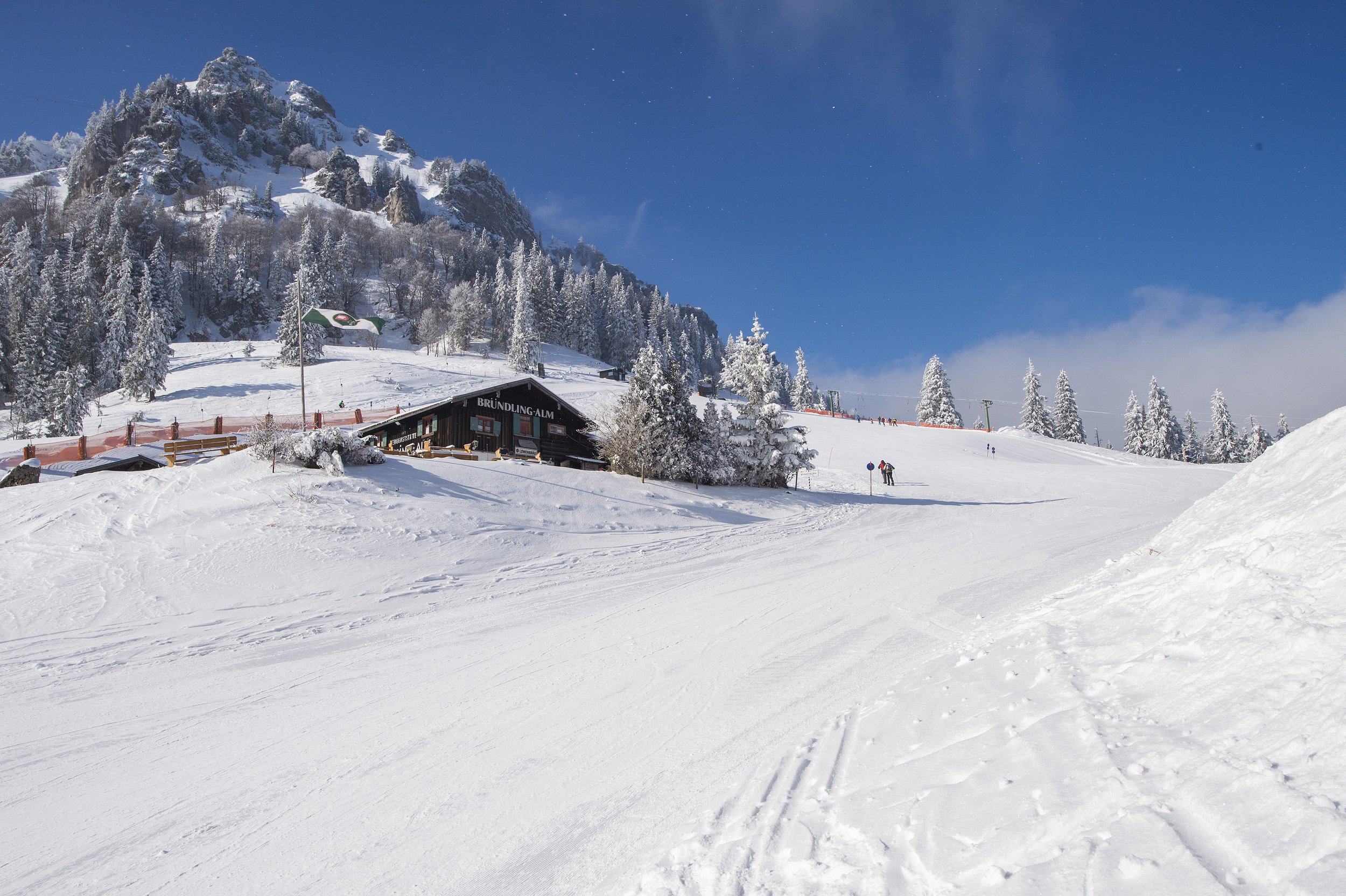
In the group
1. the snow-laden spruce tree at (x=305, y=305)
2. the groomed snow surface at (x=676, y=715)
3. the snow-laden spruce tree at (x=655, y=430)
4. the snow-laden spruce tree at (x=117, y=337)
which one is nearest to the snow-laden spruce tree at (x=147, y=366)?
the snow-laden spruce tree at (x=305, y=305)

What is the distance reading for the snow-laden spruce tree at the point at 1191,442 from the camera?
80625 mm

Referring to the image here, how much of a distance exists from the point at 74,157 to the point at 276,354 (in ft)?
492

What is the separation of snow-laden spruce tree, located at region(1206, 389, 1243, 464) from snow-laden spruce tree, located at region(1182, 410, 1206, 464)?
7.51 metres

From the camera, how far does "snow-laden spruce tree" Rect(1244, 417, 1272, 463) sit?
70.8m

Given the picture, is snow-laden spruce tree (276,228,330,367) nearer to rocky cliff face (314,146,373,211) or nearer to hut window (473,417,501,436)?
hut window (473,417,501,436)

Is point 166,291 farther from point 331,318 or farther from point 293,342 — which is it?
point 331,318

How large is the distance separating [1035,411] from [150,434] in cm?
8034

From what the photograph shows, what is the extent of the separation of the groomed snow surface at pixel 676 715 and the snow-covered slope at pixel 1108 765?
0.02 meters

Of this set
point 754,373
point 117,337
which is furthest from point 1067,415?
point 117,337

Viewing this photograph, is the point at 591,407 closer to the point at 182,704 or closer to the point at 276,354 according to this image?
the point at 276,354

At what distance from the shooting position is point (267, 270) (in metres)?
124

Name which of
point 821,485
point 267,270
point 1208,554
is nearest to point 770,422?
point 821,485

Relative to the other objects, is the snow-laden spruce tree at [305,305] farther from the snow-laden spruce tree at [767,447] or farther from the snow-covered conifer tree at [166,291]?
the snow-laden spruce tree at [767,447]

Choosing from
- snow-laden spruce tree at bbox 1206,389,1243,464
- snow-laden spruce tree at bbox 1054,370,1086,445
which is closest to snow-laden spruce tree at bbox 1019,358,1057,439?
snow-laden spruce tree at bbox 1054,370,1086,445
